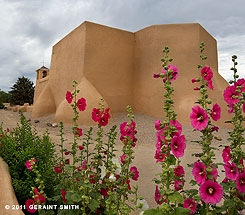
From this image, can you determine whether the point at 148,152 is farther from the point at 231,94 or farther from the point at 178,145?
the point at 178,145

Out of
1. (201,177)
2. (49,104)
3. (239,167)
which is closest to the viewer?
(201,177)

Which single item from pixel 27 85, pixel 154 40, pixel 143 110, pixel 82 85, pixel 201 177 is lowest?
pixel 201 177

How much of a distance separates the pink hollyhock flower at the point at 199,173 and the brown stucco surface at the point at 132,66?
7522 millimetres

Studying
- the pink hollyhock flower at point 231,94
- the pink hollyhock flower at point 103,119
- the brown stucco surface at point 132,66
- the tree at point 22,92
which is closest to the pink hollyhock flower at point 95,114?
the pink hollyhock flower at point 103,119

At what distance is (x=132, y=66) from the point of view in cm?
1067

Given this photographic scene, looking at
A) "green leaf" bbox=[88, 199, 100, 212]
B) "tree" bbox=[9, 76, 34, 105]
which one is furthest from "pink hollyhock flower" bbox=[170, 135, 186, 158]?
"tree" bbox=[9, 76, 34, 105]

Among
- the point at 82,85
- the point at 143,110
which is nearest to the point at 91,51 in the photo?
the point at 82,85

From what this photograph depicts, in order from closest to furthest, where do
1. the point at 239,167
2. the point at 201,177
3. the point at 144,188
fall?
the point at 201,177 < the point at 239,167 < the point at 144,188

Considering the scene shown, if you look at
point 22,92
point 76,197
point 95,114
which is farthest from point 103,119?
point 22,92

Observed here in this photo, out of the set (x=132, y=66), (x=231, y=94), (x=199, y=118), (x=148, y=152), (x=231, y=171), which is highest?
(x=132, y=66)

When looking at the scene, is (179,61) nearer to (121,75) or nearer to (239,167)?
(121,75)

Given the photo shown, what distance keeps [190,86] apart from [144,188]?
23.5 feet

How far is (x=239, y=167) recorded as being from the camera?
1126 mm

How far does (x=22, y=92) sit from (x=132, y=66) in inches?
913
